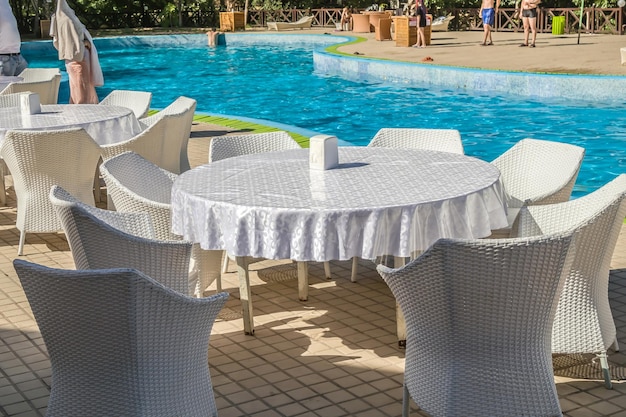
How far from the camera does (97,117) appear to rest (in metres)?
7.61

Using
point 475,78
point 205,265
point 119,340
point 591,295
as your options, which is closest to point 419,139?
point 205,265

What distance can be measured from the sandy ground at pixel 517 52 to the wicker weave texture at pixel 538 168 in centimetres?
1047

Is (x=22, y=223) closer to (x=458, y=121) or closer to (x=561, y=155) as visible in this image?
(x=561, y=155)

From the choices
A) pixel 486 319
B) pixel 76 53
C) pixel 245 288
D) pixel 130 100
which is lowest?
pixel 245 288

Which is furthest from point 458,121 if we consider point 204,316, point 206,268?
point 204,316

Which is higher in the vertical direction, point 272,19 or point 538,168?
point 538,168

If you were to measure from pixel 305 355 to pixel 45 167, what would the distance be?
2586 millimetres

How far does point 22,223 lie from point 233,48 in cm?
2451

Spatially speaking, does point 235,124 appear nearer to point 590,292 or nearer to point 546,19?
point 590,292

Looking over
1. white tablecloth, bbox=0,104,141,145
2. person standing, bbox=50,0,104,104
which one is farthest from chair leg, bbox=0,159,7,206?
person standing, bbox=50,0,104,104

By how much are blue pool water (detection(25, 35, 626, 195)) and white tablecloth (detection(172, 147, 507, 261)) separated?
5.21 m

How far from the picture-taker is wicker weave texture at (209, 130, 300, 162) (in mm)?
6273

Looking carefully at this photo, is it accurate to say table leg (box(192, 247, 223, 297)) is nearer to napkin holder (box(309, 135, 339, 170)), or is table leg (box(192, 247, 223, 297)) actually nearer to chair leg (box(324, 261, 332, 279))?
Result: napkin holder (box(309, 135, 339, 170))

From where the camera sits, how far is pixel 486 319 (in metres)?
3.49
